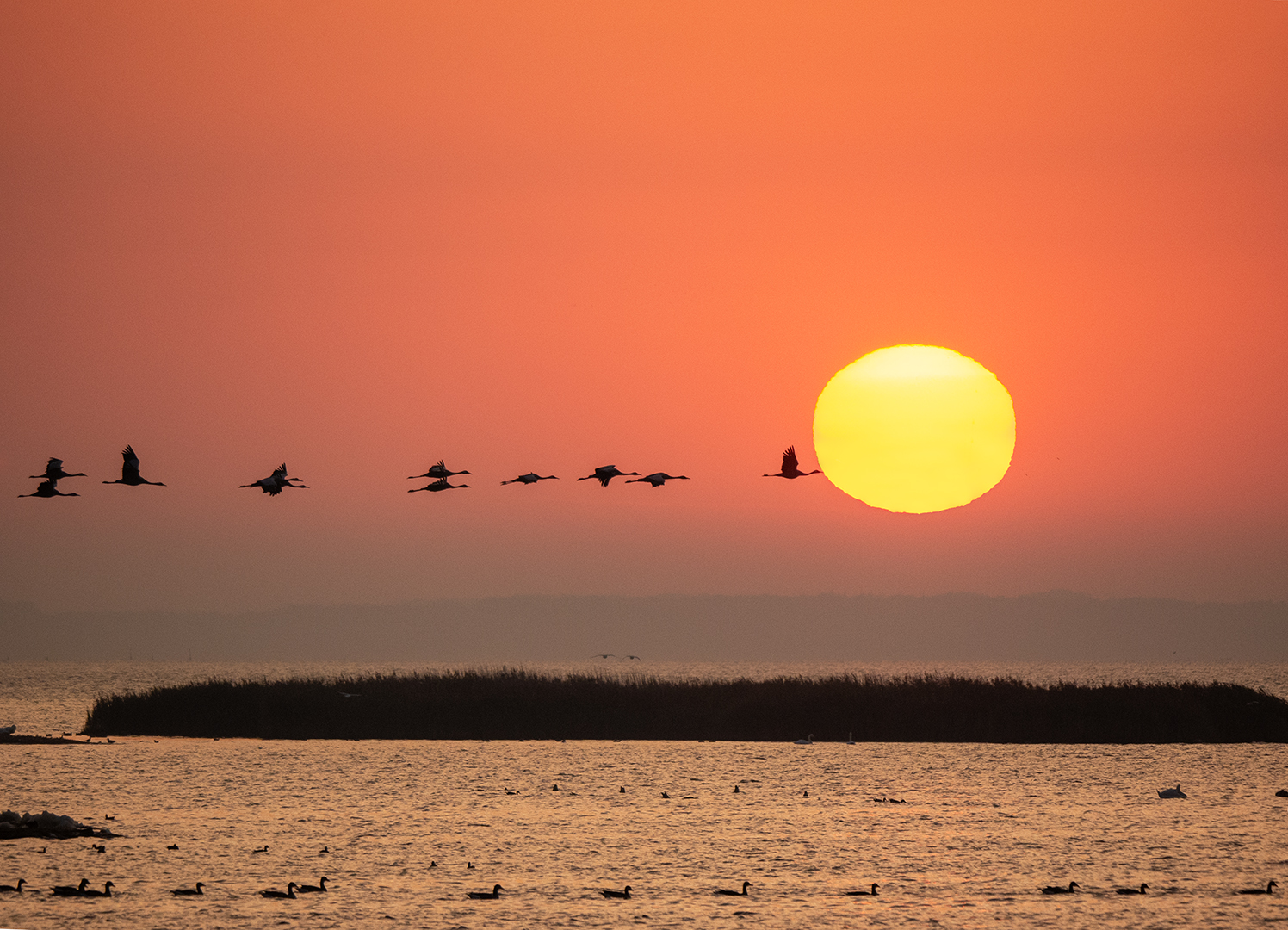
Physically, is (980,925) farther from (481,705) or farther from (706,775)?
(481,705)

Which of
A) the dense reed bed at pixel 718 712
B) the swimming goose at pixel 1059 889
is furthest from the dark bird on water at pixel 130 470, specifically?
the dense reed bed at pixel 718 712

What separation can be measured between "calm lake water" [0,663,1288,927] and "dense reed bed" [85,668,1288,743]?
1036 millimetres

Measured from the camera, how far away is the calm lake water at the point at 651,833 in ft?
103

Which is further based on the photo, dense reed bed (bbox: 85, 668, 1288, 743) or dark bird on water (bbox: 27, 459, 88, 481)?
dense reed bed (bbox: 85, 668, 1288, 743)

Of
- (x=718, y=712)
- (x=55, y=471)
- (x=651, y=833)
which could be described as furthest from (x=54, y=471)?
(x=718, y=712)

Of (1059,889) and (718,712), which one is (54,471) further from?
(718,712)

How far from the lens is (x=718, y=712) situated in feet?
213

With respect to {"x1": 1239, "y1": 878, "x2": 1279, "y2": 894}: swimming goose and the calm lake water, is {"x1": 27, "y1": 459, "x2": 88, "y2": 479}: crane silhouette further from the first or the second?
{"x1": 1239, "y1": 878, "x2": 1279, "y2": 894}: swimming goose

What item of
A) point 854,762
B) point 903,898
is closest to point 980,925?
point 903,898

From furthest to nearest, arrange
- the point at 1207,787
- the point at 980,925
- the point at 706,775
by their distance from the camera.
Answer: the point at 706,775
the point at 1207,787
the point at 980,925

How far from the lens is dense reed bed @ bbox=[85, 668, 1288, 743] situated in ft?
201

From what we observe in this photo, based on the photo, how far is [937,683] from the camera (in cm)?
6794

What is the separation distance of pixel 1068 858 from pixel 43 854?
2535 cm

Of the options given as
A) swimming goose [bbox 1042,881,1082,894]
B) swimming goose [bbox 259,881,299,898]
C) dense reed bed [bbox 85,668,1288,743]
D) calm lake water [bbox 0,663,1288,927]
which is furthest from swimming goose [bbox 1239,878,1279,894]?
dense reed bed [bbox 85,668,1288,743]
